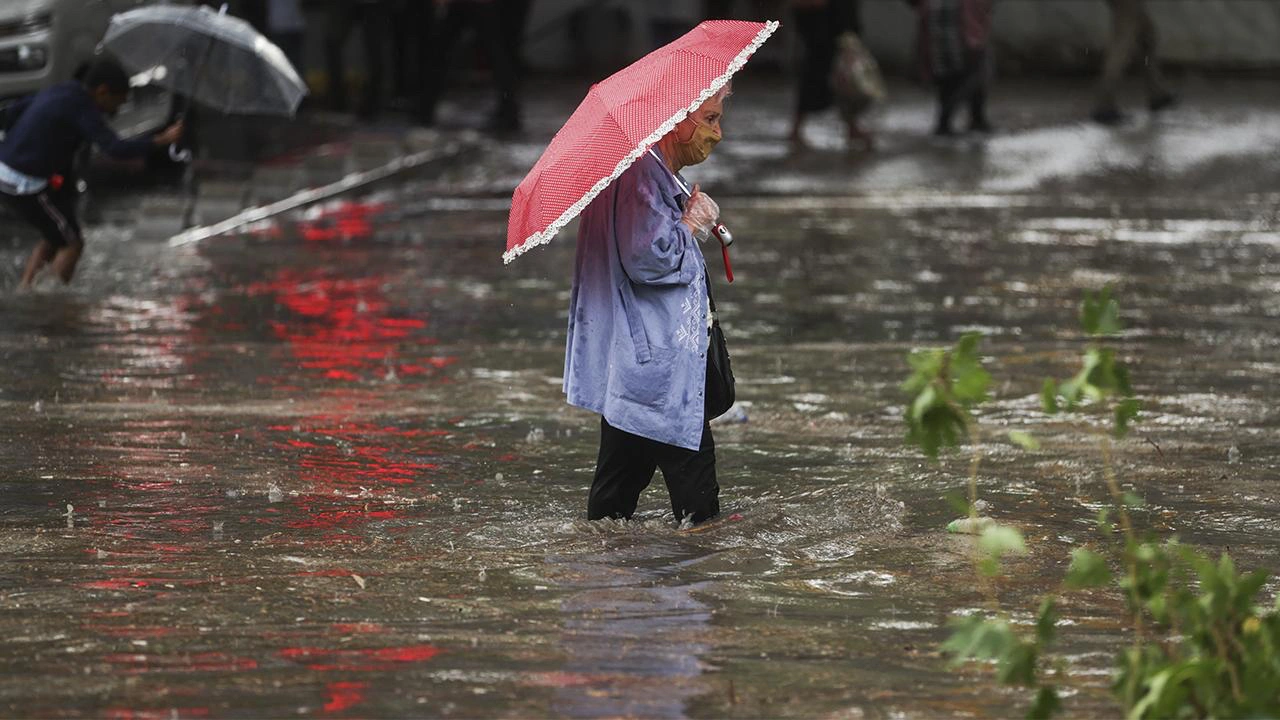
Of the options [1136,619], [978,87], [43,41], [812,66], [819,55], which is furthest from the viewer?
[978,87]

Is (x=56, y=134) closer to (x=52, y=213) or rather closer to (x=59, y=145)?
(x=59, y=145)

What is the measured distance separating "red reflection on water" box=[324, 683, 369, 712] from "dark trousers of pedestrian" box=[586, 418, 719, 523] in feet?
5.30

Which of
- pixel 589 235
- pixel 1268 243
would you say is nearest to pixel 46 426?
pixel 589 235

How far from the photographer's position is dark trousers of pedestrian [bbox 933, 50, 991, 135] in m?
21.0

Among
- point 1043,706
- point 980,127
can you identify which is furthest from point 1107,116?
point 1043,706

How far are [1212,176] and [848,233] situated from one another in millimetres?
4632

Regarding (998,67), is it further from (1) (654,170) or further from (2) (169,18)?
(1) (654,170)

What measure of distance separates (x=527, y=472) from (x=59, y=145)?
18.1 ft

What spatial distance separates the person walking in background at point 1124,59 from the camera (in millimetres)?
21547

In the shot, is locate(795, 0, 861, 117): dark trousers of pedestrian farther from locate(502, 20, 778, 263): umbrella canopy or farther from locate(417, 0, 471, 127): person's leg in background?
locate(502, 20, 778, 263): umbrella canopy

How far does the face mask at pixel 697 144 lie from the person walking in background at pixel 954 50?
14282 mm

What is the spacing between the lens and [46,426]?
8836 millimetres

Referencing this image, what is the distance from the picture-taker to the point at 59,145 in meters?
12.5

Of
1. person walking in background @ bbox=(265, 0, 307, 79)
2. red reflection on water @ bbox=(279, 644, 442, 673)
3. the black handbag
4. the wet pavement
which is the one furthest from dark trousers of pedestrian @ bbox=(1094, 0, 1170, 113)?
red reflection on water @ bbox=(279, 644, 442, 673)
